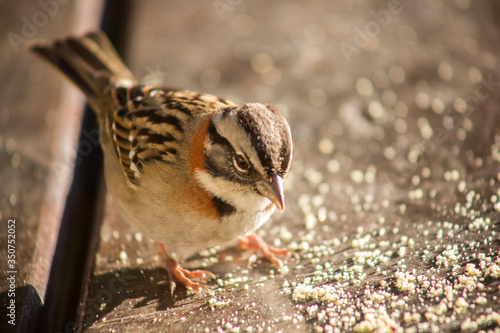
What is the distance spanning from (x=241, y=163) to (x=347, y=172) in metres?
1.21

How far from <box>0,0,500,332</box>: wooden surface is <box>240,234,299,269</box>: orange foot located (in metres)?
0.05

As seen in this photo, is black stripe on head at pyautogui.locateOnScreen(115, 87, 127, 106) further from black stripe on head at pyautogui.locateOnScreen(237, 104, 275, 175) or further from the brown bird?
black stripe on head at pyautogui.locateOnScreen(237, 104, 275, 175)

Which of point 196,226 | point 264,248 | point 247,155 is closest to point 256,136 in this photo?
point 247,155

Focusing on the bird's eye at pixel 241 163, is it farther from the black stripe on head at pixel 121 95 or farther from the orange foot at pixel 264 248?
the black stripe on head at pixel 121 95

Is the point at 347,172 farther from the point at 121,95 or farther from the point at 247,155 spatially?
the point at 121,95

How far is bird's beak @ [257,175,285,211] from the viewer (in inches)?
98.1

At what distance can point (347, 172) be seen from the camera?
350 cm

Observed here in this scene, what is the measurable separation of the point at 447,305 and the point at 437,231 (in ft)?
2.21

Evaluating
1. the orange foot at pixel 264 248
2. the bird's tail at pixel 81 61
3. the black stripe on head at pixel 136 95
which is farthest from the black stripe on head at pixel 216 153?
the bird's tail at pixel 81 61

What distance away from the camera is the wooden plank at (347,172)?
2.39 metres

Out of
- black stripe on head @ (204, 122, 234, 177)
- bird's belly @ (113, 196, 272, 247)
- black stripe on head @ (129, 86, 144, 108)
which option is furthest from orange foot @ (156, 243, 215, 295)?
black stripe on head @ (129, 86, 144, 108)

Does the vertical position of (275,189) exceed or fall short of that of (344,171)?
it exceeds it

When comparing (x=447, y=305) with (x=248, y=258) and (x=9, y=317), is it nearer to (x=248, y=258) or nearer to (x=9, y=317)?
(x=248, y=258)

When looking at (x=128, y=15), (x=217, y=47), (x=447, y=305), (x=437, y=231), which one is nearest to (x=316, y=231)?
(x=437, y=231)
